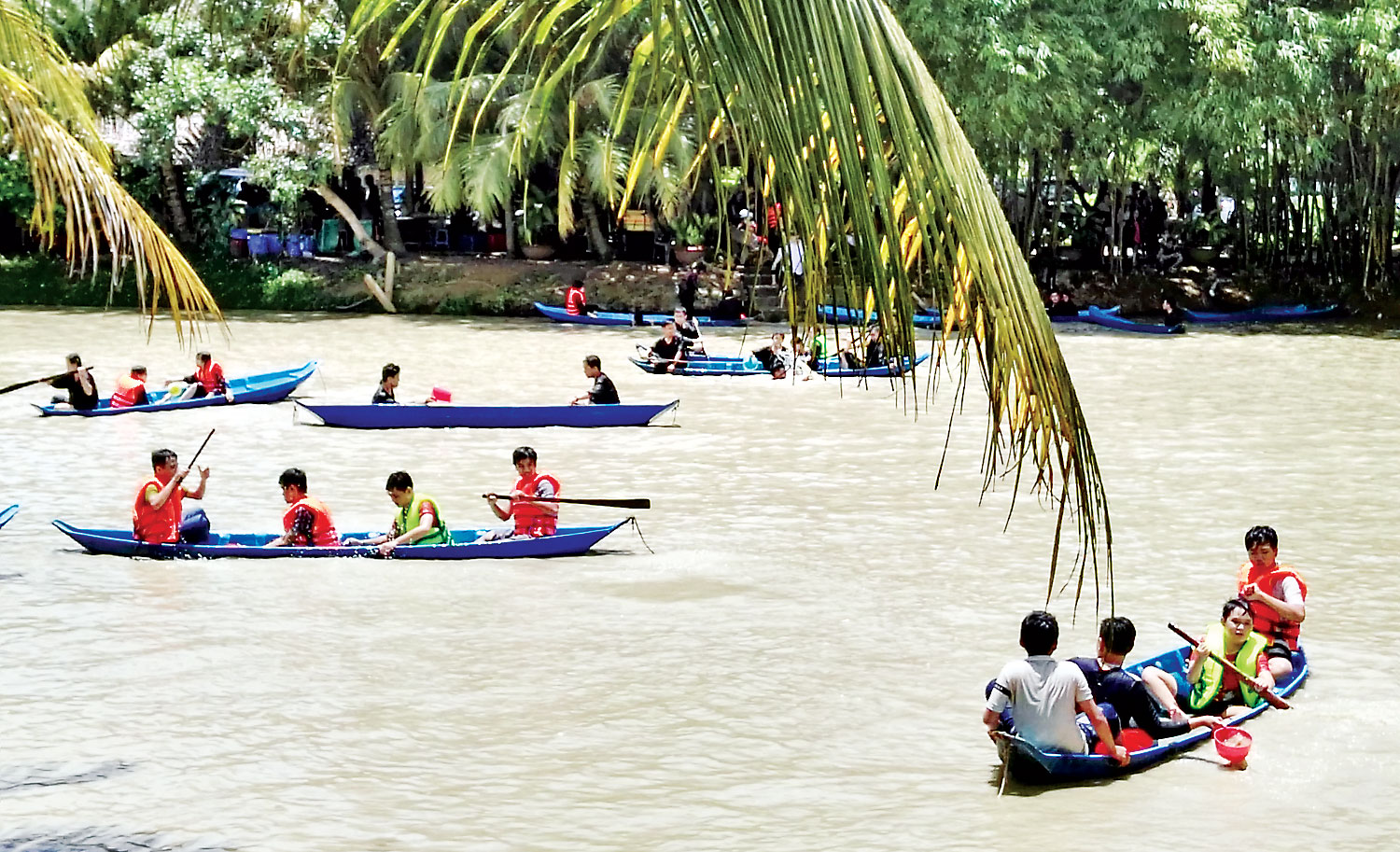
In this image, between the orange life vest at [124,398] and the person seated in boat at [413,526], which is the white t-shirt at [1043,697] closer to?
the person seated in boat at [413,526]

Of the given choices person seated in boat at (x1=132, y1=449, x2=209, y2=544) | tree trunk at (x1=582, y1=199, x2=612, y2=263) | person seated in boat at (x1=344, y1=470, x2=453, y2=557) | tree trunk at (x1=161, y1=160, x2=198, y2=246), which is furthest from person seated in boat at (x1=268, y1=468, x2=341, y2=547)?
tree trunk at (x1=161, y1=160, x2=198, y2=246)

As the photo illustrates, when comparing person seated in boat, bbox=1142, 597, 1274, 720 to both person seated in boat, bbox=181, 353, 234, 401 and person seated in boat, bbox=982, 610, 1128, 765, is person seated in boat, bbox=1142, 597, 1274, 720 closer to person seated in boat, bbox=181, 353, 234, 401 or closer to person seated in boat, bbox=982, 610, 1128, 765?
person seated in boat, bbox=982, 610, 1128, 765

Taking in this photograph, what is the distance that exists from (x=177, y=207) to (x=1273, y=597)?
28159 mm

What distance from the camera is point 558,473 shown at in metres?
16.8

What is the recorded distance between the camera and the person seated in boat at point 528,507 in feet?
41.5

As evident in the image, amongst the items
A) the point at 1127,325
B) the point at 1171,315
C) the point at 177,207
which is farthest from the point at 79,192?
the point at 177,207

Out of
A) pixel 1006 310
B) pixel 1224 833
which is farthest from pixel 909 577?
pixel 1006 310

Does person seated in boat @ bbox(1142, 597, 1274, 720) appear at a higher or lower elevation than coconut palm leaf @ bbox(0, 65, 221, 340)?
lower

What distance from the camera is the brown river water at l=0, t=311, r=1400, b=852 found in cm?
786

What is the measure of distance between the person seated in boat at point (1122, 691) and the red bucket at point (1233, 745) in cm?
20

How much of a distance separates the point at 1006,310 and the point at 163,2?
96.2ft

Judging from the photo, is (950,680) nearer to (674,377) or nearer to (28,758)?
(28,758)

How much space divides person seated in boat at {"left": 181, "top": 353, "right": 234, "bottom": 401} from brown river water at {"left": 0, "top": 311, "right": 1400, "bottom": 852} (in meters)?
0.50

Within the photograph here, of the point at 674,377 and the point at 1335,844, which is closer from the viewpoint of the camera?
the point at 1335,844
